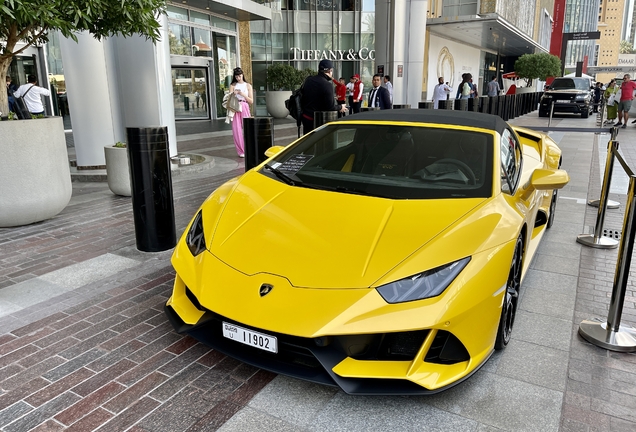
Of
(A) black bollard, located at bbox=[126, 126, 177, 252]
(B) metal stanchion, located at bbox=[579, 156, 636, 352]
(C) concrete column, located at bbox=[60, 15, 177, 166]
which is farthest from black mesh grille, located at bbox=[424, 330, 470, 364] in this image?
(C) concrete column, located at bbox=[60, 15, 177, 166]

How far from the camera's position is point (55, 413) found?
8.21 ft

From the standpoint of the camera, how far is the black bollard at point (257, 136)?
22.4ft

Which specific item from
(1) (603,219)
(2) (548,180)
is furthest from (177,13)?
(2) (548,180)

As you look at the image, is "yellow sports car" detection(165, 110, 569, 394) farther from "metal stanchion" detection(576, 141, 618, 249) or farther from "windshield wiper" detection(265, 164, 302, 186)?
"metal stanchion" detection(576, 141, 618, 249)

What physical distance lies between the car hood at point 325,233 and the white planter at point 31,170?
345 centimetres

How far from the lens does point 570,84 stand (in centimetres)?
2406

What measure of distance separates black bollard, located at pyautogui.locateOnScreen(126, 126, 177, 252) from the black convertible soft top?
192cm

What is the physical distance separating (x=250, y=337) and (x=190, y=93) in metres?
21.6

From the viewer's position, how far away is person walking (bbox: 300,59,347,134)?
8.68 metres

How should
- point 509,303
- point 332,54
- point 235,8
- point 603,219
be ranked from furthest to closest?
1. point 332,54
2. point 235,8
3. point 603,219
4. point 509,303

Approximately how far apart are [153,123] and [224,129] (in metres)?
8.64

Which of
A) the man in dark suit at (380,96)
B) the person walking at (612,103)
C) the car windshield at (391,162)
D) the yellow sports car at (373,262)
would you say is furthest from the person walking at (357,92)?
the yellow sports car at (373,262)

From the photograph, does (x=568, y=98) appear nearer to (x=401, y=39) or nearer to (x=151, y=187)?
(x=401, y=39)

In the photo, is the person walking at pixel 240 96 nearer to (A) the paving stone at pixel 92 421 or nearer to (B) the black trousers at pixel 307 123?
(B) the black trousers at pixel 307 123
